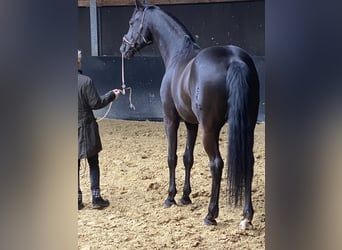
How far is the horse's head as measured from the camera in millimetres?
2963

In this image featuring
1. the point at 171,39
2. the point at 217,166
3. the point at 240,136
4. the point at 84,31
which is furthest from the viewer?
the point at 84,31

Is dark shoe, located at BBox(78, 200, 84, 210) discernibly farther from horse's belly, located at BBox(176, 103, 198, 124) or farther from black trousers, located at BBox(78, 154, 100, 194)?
horse's belly, located at BBox(176, 103, 198, 124)

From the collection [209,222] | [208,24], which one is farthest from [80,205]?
[208,24]

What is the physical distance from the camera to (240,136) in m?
2.05

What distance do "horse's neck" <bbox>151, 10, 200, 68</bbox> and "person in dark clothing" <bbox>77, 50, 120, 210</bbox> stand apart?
18.8 inches

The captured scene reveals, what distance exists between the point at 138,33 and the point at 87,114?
29.0 inches

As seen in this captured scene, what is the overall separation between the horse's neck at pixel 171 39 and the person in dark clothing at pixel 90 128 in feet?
1.57

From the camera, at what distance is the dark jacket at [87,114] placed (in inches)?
94.7

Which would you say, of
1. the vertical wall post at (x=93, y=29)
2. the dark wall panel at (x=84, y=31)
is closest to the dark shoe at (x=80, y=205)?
the dark wall panel at (x=84, y=31)

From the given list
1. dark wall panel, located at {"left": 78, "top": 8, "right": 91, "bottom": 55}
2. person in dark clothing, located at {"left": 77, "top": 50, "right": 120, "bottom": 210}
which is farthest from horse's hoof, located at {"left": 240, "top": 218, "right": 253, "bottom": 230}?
dark wall panel, located at {"left": 78, "top": 8, "right": 91, "bottom": 55}

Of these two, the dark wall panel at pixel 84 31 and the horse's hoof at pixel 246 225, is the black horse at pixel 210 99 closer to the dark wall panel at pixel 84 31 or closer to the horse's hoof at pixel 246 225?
the horse's hoof at pixel 246 225

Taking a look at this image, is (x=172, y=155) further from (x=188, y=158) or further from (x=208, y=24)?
(x=208, y=24)

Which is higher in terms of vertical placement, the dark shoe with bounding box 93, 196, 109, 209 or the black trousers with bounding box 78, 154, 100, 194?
the black trousers with bounding box 78, 154, 100, 194
